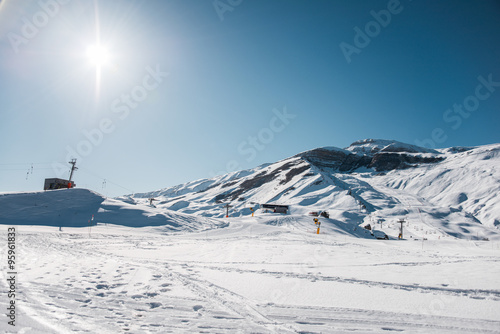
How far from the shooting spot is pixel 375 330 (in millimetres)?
4594

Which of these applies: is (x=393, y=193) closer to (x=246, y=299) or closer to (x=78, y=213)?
(x=78, y=213)

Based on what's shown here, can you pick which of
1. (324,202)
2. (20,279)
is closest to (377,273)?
(20,279)

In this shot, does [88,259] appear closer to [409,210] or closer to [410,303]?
[410,303]

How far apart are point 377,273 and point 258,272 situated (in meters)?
4.37

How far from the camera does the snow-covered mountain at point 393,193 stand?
71.2 m

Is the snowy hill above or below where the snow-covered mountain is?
below

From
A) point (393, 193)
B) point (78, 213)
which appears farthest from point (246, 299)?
point (393, 193)

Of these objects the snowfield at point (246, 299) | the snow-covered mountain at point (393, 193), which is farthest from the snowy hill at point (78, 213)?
the snow-covered mountain at point (393, 193)

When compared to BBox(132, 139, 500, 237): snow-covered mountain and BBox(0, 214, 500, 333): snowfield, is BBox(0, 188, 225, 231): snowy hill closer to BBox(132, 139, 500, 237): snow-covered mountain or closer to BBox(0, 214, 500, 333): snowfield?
BBox(0, 214, 500, 333): snowfield

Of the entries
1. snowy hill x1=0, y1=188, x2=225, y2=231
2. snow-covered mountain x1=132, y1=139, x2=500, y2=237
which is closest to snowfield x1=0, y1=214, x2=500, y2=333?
snowy hill x1=0, y1=188, x2=225, y2=231

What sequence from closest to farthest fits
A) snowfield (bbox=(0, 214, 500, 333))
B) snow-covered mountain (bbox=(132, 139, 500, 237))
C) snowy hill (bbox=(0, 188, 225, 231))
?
snowfield (bbox=(0, 214, 500, 333)) < snowy hill (bbox=(0, 188, 225, 231)) < snow-covered mountain (bbox=(132, 139, 500, 237))

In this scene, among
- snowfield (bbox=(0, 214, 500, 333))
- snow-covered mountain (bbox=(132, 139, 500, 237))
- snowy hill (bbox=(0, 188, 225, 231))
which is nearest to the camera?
snowfield (bbox=(0, 214, 500, 333))

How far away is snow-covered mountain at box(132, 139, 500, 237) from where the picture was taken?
7125 centimetres

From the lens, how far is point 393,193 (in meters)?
109
